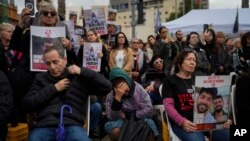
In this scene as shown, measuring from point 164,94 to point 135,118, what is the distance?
524 mm

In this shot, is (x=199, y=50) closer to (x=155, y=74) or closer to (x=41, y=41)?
(x=155, y=74)

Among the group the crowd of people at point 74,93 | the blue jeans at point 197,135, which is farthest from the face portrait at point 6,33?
the blue jeans at point 197,135

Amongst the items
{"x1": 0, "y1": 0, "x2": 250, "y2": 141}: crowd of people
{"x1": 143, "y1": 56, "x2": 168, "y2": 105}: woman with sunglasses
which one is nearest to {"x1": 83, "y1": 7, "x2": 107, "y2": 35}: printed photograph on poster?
{"x1": 143, "y1": 56, "x2": 168, "y2": 105}: woman with sunglasses

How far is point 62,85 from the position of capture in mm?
4645

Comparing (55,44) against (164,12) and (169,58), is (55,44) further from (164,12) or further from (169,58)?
(164,12)

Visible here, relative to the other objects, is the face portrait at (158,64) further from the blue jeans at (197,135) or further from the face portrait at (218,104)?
the face portrait at (218,104)

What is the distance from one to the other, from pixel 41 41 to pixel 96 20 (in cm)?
366

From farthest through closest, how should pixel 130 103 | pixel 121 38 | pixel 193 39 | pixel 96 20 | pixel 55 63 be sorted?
pixel 193 39, pixel 96 20, pixel 121 38, pixel 130 103, pixel 55 63

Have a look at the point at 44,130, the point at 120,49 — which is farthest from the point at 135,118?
the point at 120,49

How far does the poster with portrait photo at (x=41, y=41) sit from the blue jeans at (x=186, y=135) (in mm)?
1527

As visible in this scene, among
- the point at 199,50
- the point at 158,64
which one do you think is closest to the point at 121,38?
the point at 158,64

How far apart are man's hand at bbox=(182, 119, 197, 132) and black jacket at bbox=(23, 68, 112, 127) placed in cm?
89

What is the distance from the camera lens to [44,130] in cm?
454

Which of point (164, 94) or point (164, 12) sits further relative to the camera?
point (164, 12)
